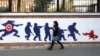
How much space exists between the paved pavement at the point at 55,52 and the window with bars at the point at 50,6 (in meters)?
2.16

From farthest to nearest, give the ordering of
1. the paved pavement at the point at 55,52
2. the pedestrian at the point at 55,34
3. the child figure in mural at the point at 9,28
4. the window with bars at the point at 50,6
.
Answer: the window with bars at the point at 50,6 → the child figure in mural at the point at 9,28 → the pedestrian at the point at 55,34 → the paved pavement at the point at 55,52

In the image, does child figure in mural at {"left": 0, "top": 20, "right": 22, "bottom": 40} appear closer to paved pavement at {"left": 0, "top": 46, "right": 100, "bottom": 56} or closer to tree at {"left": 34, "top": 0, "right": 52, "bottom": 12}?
paved pavement at {"left": 0, "top": 46, "right": 100, "bottom": 56}

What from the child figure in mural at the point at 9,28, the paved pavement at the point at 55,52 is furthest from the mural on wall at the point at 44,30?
the paved pavement at the point at 55,52

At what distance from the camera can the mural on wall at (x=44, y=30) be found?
1716 cm

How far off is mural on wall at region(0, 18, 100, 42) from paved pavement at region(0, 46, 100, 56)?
0.64 meters

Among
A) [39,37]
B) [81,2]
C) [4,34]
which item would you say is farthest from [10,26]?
[81,2]

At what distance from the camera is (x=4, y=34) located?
674 inches

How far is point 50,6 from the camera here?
17.9 m

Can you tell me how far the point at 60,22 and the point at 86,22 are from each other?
142 cm

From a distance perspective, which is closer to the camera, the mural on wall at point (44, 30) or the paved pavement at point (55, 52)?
the paved pavement at point (55, 52)

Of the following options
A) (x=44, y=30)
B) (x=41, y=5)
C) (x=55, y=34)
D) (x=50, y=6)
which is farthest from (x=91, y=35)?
(x=41, y=5)

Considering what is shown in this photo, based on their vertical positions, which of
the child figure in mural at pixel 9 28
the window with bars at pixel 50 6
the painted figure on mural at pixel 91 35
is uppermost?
the window with bars at pixel 50 6

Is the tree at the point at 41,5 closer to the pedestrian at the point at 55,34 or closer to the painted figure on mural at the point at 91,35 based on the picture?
the pedestrian at the point at 55,34

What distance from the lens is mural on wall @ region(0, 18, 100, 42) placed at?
1716cm
